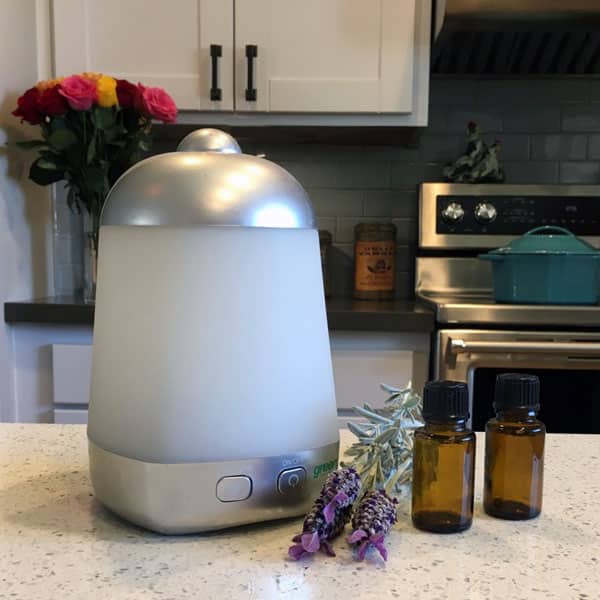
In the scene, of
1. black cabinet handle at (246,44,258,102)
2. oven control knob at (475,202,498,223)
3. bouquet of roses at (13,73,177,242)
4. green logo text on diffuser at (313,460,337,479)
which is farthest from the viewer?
oven control knob at (475,202,498,223)

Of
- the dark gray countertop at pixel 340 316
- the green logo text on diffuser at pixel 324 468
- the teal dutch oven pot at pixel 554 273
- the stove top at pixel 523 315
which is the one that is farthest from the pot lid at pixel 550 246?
the green logo text on diffuser at pixel 324 468

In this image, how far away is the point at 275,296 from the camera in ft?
1.56

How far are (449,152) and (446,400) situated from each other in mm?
1775

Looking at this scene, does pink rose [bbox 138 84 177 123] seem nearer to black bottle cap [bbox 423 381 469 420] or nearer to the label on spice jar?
the label on spice jar

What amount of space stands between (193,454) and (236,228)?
0.16 m

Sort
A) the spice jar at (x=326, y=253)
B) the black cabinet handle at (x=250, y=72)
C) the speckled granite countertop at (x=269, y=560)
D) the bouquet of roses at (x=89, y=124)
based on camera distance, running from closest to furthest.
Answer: the speckled granite countertop at (x=269, y=560) < the bouquet of roses at (x=89, y=124) < the black cabinet handle at (x=250, y=72) < the spice jar at (x=326, y=253)

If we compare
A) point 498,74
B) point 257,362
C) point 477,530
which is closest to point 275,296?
point 257,362

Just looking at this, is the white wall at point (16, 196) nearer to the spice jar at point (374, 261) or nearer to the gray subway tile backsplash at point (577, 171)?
the spice jar at point (374, 261)

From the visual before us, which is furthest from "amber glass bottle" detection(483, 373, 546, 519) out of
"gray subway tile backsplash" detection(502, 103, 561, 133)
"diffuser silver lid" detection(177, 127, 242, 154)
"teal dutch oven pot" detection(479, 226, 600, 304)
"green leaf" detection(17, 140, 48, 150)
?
"gray subway tile backsplash" detection(502, 103, 561, 133)

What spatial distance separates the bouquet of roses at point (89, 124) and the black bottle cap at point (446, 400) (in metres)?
1.32

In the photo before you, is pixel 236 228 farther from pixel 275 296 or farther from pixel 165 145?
pixel 165 145

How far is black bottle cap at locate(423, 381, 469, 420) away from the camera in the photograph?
449 millimetres

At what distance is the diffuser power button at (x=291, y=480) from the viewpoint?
1.57ft

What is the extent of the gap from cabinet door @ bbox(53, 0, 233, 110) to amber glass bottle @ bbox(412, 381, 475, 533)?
4.73ft
